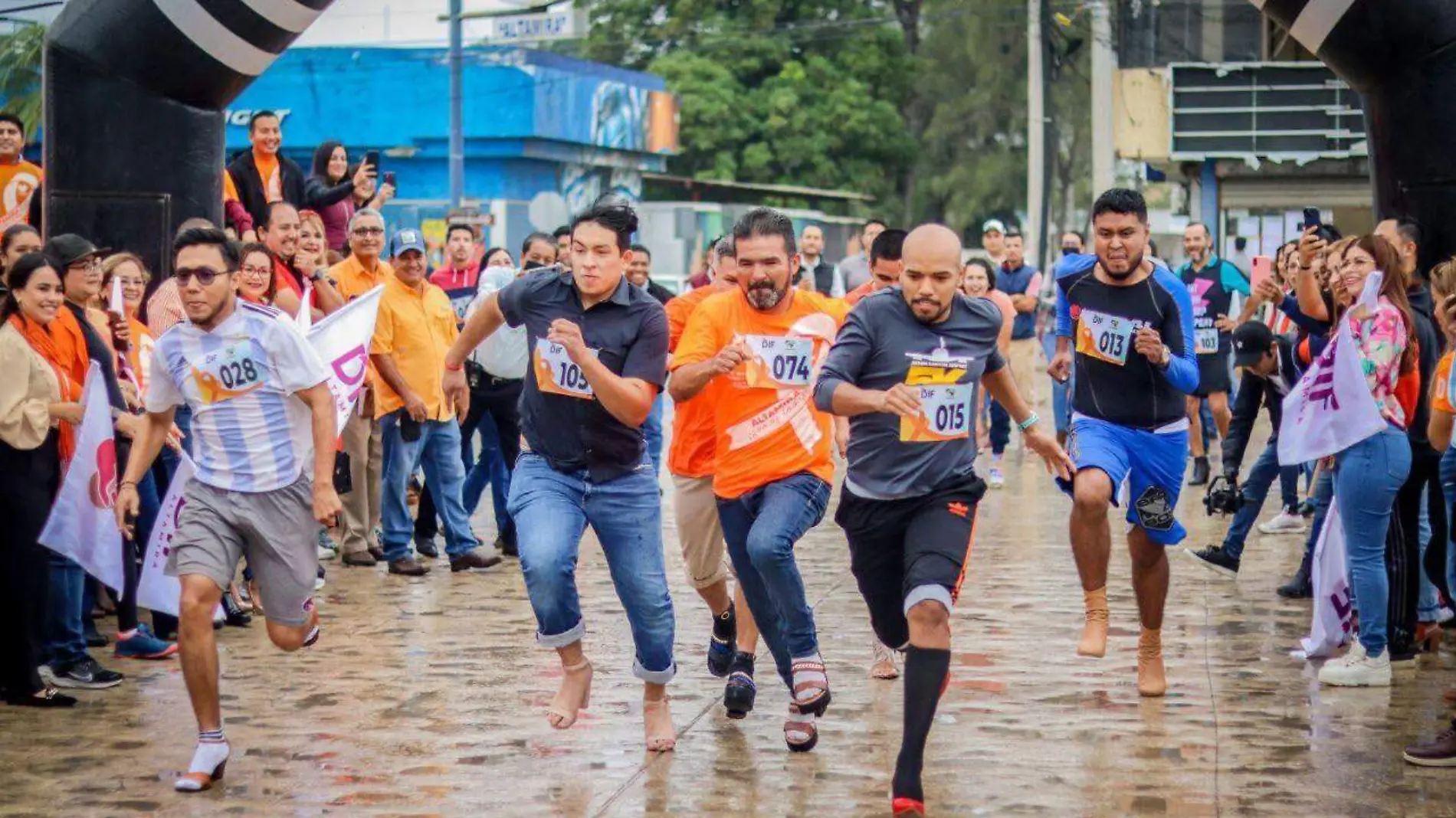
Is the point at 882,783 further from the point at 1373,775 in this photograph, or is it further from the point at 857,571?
the point at 1373,775

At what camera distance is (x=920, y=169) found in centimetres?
5509

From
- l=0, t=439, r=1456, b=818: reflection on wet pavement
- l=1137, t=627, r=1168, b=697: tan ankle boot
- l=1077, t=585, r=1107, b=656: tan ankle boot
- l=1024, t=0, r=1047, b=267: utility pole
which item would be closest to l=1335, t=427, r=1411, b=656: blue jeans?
l=0, t=439, r=1456, b=818: reflection on wet pavement

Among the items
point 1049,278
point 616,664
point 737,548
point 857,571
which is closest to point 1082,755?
point 857,571

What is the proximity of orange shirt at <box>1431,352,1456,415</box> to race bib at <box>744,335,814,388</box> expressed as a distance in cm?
252

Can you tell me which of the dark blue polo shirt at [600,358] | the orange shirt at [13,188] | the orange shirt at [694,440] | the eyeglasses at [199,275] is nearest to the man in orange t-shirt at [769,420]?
the dark blue polo shirt at [600,358]

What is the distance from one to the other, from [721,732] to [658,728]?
42 cm

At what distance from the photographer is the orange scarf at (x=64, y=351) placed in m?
8.24

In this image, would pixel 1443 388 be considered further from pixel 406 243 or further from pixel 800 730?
pixel 406 243

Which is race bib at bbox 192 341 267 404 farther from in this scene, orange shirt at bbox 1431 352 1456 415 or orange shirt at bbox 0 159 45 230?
orange shirt at bbox 0 159 45 230

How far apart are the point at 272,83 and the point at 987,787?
36.8 m

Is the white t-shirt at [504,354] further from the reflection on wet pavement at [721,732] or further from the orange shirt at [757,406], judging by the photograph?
the orange shirt at [757,406]

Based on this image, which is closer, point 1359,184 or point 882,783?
point 882,783

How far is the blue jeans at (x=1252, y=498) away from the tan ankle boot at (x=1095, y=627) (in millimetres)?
3119

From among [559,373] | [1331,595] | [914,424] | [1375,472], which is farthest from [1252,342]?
[559,373]
